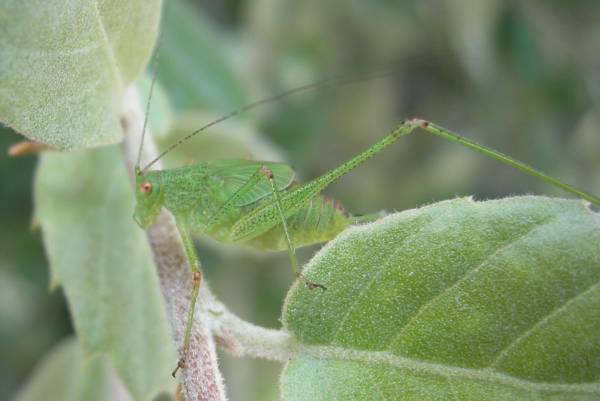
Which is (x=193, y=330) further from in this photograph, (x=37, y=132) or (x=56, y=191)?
(x=56, y=191)

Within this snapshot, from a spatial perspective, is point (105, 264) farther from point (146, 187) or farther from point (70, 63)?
point (70, 63)

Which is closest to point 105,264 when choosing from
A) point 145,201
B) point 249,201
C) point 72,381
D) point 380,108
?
point 145,201

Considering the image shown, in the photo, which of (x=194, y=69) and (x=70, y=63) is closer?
(x=70, y=63)

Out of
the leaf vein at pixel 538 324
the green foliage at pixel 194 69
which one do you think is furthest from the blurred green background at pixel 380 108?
the leaf vein at pixel 538 324

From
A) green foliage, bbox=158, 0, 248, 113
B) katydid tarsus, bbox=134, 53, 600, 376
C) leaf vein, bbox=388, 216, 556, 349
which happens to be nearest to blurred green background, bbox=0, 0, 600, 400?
green foliage, bbox=158, 0, 248, 113

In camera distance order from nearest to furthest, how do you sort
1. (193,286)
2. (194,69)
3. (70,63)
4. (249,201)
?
(70,63) < (193,286) < (249,201) < (194,69)

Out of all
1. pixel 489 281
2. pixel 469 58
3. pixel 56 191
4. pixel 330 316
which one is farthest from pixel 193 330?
pixel 469 58

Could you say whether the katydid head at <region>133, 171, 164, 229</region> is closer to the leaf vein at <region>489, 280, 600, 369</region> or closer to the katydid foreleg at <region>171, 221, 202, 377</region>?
the katydid foreleg at <region>171, 221, 202, 377</region>

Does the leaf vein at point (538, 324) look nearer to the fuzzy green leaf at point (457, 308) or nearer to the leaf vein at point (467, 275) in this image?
the fuzzy green leaf at point (457, 308)
